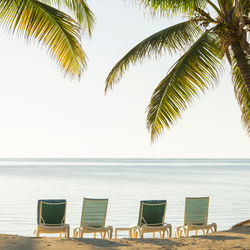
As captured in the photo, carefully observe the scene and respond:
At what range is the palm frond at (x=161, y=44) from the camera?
831 cm

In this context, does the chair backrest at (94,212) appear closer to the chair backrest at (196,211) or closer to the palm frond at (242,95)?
the chair backrest at (196,211)

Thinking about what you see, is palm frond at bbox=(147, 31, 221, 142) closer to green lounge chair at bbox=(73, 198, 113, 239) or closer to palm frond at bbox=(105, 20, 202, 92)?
palm frond at bbox=(105, 20, 202, 92)

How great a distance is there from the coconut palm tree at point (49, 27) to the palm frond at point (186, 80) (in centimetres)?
184

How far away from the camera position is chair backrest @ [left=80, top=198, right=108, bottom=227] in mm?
7102

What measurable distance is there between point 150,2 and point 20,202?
1103 centimetres

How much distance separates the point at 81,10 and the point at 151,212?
374 centimetres

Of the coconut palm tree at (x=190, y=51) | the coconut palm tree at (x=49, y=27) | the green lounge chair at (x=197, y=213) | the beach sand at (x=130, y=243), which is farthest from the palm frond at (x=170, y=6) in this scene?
the beach sand at (x=130, y=243)

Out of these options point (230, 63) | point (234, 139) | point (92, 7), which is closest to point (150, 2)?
point (92, 7)

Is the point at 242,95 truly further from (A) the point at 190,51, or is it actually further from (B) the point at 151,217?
(B) the point at 151,217

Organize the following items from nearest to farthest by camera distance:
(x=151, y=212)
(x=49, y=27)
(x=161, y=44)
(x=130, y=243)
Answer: (x=130, y=243)
(x=49, y=27)
(x=151, y=212)
(x=161, y=44)

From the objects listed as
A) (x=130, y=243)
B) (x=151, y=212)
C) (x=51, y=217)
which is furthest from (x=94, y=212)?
(x=130, y=243)

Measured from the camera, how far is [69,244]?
5.68 meters

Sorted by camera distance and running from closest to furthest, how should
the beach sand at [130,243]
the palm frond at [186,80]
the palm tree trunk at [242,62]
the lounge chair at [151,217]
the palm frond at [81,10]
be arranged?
the beach sand at [130,243] < the palm frond at [81,10] < the palm tree trunk at [242,62] < the lounge chair at [151,217] < the palm frond at [186,80]

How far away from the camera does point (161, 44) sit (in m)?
8.33
